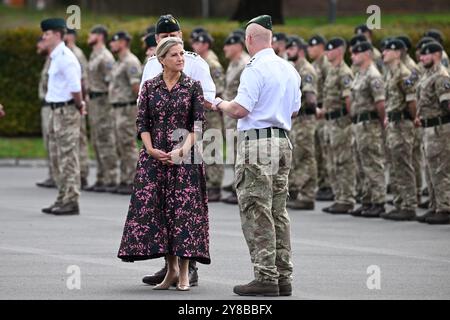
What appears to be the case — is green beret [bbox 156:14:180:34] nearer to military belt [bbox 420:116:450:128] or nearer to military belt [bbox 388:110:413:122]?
military belt [bbox 420:116:450:128]

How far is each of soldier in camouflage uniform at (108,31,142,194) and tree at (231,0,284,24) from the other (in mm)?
13103

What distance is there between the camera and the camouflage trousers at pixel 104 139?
21.6m

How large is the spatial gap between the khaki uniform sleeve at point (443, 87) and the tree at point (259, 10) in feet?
57.3

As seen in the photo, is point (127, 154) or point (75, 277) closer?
point (75, 277)

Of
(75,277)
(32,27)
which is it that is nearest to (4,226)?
(75,277)

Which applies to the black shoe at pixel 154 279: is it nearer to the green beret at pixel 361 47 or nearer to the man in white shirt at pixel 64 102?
the man in white shirt at pixel 64 102

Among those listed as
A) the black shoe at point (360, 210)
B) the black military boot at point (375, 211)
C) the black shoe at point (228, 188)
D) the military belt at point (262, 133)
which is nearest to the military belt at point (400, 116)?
the black military boot at point (375, 211)

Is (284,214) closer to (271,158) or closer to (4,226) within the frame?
(271,158)

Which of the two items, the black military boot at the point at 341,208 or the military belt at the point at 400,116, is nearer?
the military belt at the point at 400,116

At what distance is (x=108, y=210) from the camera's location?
18.6 metres

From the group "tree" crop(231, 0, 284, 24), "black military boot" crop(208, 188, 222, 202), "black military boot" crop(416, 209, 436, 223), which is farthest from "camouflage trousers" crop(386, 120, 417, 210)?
"tree" crop(231, 0, 284, 24)

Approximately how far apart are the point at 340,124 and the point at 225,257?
18.1ft
